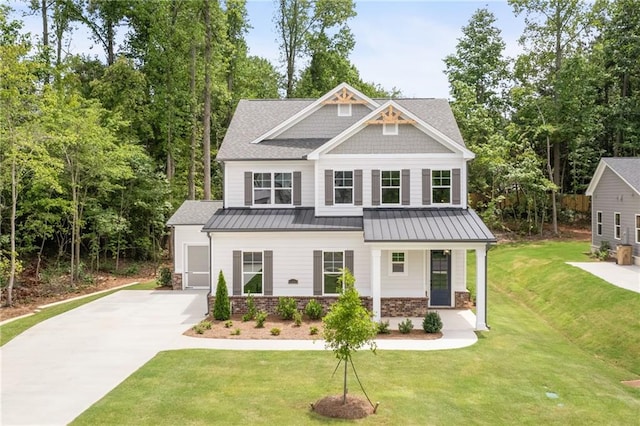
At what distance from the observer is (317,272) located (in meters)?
20.1

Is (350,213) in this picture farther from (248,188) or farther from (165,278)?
(165,278)

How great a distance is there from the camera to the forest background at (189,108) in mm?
25359

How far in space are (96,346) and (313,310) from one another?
23.2ft

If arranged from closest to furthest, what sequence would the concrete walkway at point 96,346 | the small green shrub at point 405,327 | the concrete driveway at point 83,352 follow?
the concrete driveway at point 83,352 < the concrete walkway at point 96,346 < the small green shrub at point 405,327

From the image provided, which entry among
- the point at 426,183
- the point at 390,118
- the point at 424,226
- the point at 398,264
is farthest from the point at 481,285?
Result: the point at 390,118

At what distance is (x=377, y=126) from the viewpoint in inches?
839

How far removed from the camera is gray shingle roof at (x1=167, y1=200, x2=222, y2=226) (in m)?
24.7

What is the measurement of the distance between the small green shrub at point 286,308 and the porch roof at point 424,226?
358 cm

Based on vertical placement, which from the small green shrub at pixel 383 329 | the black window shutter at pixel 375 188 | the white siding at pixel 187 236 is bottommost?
the small green shrub at pixel 383 329

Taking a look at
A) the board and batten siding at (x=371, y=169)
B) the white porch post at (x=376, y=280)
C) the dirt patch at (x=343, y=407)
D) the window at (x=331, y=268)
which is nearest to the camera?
the dirt patch at (x=343, y=407)

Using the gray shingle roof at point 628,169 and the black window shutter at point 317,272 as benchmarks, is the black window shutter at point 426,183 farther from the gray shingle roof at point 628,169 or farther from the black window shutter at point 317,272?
the gray shingle roof at point 628,169

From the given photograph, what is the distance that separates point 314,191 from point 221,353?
879cm

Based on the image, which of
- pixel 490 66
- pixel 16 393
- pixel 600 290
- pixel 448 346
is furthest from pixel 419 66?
pixel 16 393

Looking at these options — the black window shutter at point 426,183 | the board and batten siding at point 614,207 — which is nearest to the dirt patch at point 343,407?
the black window shutter at point 426,183
